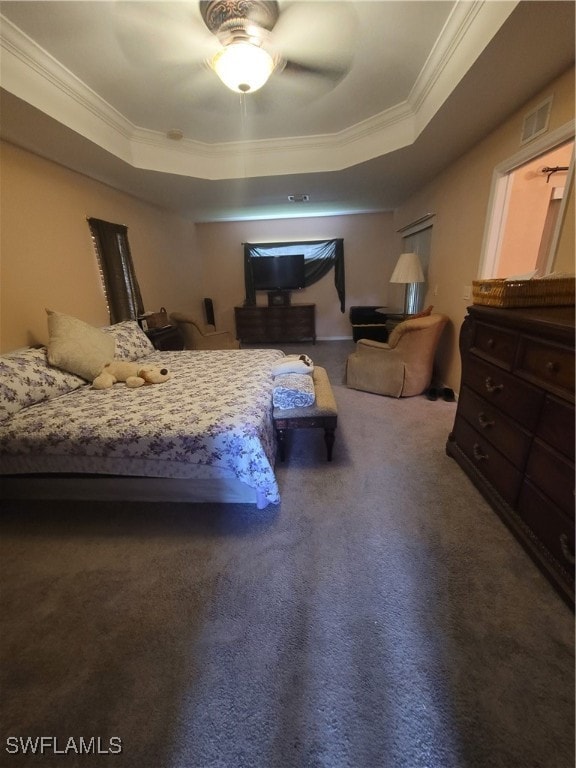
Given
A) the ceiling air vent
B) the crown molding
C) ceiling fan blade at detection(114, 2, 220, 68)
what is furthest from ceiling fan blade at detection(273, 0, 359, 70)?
the ceiling air vent

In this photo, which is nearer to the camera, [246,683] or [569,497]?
[246,683]

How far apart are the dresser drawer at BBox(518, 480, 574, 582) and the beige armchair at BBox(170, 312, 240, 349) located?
349 cm

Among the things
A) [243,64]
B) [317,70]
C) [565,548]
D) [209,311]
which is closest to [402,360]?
[565,548]

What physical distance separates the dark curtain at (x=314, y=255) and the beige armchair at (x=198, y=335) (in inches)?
81.4

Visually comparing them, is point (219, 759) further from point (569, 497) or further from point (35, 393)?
point (35, 393)

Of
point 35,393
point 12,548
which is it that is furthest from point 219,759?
point 35,393

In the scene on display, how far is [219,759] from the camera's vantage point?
0.83 metres

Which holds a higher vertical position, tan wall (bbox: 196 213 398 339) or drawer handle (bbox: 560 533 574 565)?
tan wall (bbox: 196 213 398 339)

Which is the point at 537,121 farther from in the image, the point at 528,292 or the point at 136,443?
the point at 136,443

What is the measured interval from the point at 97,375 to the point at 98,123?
6.70 feet

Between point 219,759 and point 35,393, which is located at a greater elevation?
point 35,393

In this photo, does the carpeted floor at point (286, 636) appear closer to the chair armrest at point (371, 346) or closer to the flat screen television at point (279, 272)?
the chair armrest at point (371, 346)

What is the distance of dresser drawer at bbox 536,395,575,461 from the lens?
1087 millimetres

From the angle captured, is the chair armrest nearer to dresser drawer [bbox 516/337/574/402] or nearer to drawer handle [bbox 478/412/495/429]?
drawer handle [bbox 478/412/495/429]
